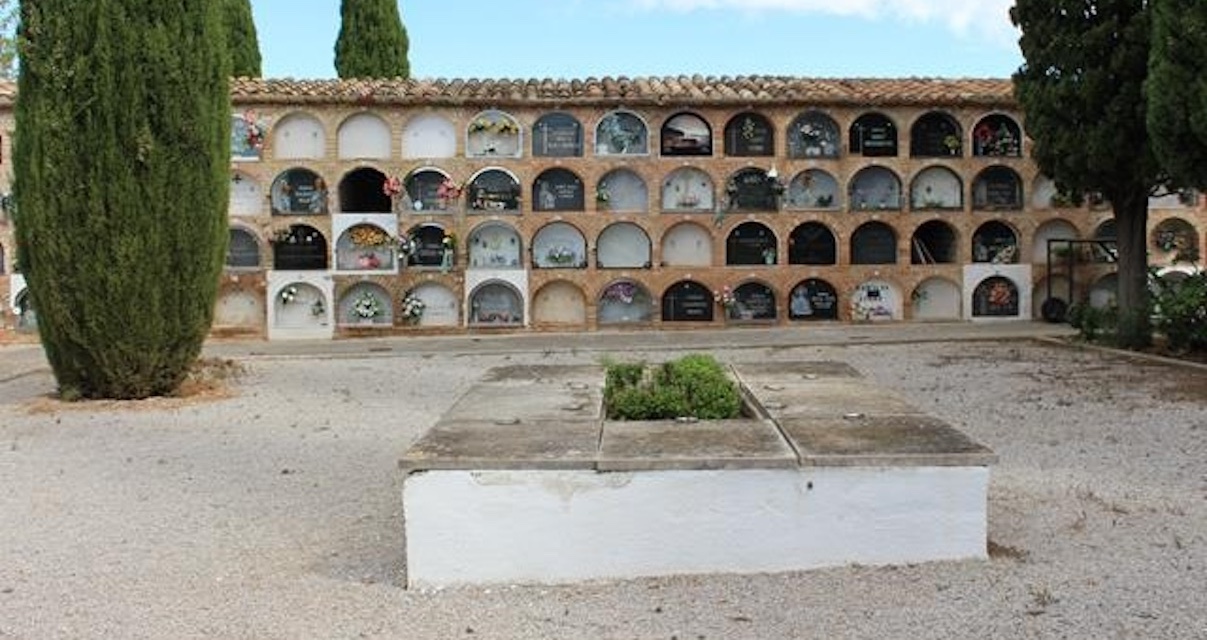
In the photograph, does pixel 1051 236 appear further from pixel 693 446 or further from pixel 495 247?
pixel 693 446

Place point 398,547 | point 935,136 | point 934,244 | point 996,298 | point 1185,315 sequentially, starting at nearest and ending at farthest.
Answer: point 398,547
point 1185,315
point 935,136
point 996,298
point 934,244

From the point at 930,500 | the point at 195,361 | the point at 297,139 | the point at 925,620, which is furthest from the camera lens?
the point at 297,139

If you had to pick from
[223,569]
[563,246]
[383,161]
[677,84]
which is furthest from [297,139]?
[223,569]

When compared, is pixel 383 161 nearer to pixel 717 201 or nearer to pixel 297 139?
pixel 297 139

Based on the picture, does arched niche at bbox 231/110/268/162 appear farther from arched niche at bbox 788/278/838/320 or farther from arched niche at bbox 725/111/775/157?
arched niche at bbox 788/278/838/320

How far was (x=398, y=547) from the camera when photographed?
14.5 feet

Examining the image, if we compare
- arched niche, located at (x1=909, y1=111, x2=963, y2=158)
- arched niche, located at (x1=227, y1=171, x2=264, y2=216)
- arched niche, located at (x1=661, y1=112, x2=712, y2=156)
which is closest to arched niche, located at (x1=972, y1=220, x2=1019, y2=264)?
arched niche, located at (x1=909, y1=111, x2=963, y2=158)

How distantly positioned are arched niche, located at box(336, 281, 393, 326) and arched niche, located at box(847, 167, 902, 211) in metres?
7.10

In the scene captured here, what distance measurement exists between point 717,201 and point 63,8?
29.9 ft

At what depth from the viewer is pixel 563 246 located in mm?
15242

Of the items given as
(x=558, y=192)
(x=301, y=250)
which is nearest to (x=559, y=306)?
(x=558, y=192)

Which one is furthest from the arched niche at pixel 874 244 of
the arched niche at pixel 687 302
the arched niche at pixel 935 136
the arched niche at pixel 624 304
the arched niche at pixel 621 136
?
the arched niche at pixel 621 136

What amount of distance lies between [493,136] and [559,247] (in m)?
1.91

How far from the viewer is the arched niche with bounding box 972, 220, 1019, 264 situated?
50.5ft
